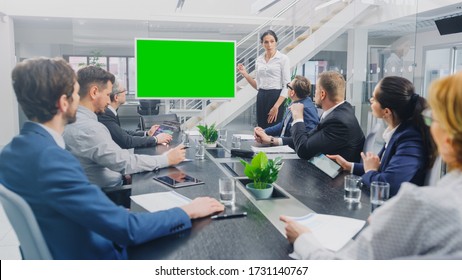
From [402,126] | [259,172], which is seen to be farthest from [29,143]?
[402,126]

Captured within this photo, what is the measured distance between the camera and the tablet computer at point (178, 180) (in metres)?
1.72

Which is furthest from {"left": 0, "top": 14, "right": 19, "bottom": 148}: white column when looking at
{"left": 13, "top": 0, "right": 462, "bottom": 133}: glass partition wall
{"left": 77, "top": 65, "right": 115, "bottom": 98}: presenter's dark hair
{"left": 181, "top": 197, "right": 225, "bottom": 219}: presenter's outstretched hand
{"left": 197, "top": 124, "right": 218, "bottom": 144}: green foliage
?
{"left": 181, "top": 197, "right": 225, "bottom": 219}: presenter's outstretched hand

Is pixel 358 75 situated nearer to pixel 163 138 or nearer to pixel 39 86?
pixel 163 138

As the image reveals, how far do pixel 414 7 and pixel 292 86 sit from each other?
3.87 metres

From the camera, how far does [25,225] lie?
99 centimetres

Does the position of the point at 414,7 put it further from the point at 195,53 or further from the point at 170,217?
the point at 170,217

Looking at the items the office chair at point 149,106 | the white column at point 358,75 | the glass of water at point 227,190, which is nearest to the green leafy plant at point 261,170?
the glass of water at point 227,190

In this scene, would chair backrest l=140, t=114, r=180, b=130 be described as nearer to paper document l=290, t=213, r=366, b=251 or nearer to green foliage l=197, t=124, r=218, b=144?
green foliage l=197, t=124, r=218, b=144

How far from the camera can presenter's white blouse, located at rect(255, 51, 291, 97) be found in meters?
4.31

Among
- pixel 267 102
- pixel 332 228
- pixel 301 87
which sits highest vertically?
pixel 301 87

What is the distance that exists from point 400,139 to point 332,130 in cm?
64

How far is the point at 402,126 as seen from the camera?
175 cm

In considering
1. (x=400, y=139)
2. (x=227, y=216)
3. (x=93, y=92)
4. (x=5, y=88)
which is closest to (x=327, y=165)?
(x=400, y=139)
